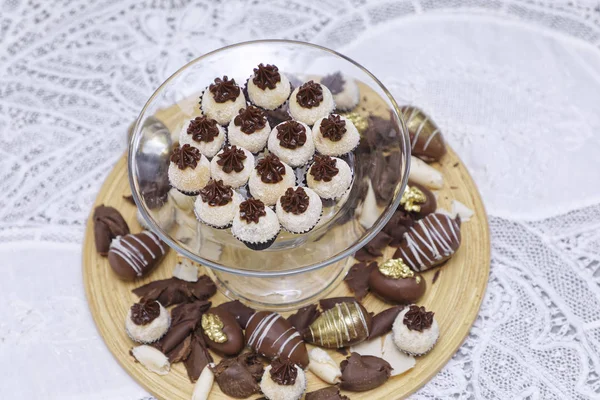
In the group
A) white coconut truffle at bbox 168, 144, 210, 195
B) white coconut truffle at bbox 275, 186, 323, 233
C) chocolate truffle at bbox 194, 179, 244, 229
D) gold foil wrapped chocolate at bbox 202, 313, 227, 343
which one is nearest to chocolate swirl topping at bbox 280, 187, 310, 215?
white coconut truffle at bbox 275, 186, 323, 233

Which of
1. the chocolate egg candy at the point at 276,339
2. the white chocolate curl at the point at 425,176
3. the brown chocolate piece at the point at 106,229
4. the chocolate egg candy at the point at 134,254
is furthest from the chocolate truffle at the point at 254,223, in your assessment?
the white chocolate curl at the point at 425,176

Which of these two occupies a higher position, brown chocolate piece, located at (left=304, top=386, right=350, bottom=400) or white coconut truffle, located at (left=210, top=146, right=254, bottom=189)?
white coconut truffle, located at (left=210, top=146, right=254, bottom=189)

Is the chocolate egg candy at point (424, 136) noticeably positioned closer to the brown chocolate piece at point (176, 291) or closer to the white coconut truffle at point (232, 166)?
the white coconut truffle at point (232, 166)

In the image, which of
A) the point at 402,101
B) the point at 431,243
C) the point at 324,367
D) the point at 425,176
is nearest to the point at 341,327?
the point at 324,367

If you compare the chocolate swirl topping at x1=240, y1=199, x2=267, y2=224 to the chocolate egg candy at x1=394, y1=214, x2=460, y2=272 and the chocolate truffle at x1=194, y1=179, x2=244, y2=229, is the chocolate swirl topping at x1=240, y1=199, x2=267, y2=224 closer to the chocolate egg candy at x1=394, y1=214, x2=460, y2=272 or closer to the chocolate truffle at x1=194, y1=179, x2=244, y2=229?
the chocolate truffle at x1=194, y1=179, x2=244, y2=229

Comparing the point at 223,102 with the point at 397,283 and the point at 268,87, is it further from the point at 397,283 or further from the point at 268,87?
the point at 397,283

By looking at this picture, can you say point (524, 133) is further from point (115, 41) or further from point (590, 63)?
point (115, 41)

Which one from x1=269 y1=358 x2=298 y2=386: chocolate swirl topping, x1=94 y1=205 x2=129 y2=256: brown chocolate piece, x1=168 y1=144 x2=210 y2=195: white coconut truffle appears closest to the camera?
x1=269 y1=358 x2=298 y2=386: chocolate swirl topping

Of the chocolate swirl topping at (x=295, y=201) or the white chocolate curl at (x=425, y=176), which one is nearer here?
the chocolate swirl topping at (x=295, y=201)
